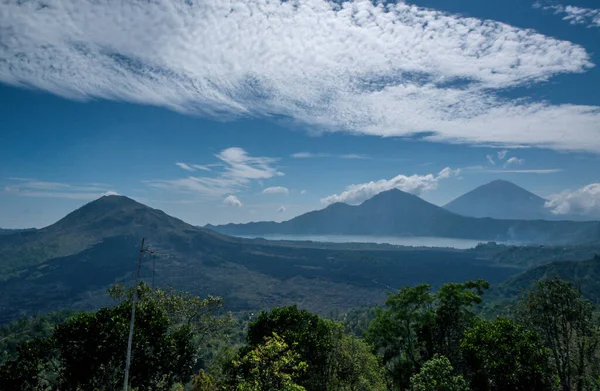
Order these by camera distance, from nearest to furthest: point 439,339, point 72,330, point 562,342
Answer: point 72,330 < point 562,342 < point 439,339

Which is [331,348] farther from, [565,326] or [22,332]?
[22,332]

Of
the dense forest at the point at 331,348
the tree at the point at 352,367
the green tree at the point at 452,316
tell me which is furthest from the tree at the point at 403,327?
the tree at the point at 352,367

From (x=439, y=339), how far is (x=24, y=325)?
15991 cm

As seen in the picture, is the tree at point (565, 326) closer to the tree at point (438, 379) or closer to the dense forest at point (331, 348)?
the dense forest at point (331, 348)

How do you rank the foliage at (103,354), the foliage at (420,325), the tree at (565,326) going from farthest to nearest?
the foliage at (420,325) → the tree at (565,326) → the foliage at (103,354)

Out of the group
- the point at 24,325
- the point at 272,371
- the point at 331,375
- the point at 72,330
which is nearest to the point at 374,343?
the point at 331,375

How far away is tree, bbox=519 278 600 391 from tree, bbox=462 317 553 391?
6189mm

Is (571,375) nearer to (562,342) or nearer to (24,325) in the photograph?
(562,342)

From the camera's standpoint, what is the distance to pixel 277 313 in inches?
1281

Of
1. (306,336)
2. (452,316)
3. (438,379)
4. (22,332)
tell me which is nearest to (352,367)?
(306,336)

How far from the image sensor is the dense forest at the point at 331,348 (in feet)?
75.8

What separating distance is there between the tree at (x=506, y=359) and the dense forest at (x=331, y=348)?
7cm

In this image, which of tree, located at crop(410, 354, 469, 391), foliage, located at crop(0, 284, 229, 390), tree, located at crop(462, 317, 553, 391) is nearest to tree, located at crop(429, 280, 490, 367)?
tree, located at crop(462, 317, 553, 391)

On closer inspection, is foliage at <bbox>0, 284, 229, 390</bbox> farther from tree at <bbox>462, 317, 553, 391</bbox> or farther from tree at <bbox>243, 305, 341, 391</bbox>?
tree at <bbox>462, 317, 553, 391</bbox>
